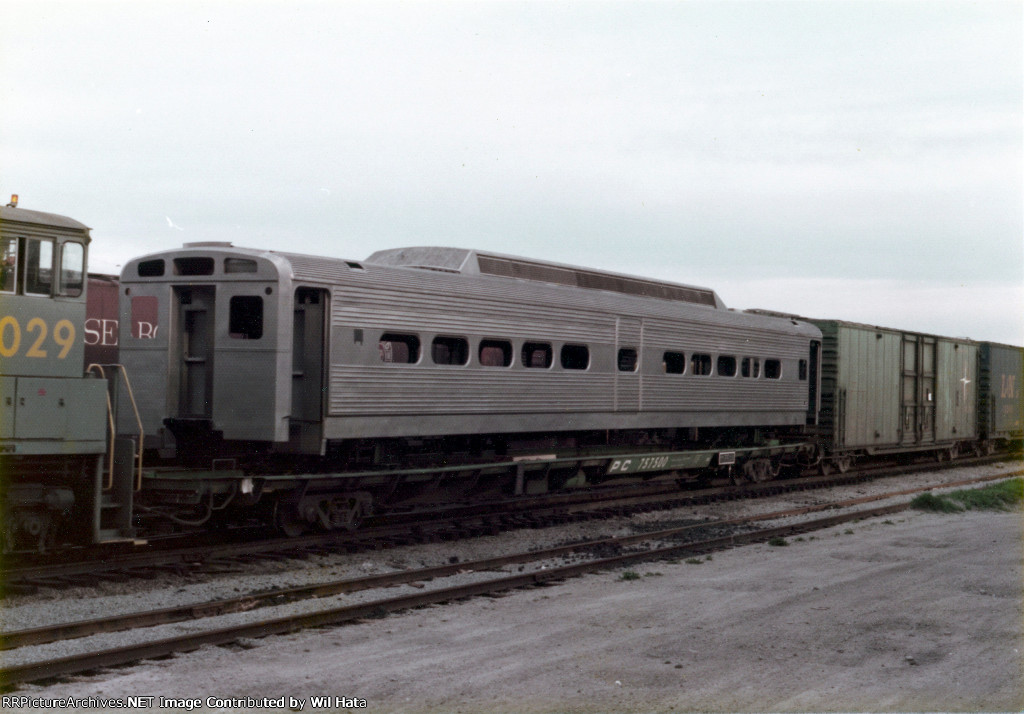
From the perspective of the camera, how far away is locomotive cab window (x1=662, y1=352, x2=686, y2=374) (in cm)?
1845

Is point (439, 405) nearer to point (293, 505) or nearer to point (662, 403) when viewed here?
point (293, 505)

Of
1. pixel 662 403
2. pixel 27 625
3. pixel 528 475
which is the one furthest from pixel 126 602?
pixel 662 403

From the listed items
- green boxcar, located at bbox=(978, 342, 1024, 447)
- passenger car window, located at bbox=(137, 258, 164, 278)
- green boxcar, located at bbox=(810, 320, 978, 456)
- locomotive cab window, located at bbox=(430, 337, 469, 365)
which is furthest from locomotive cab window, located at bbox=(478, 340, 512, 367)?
green boxcar, located at bbox=(978, 342, 1024, 447)

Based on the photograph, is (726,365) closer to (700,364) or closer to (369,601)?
(700,364)

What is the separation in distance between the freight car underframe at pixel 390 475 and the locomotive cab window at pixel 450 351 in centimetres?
123

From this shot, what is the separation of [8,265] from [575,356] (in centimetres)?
893

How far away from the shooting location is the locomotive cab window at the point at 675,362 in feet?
60.5

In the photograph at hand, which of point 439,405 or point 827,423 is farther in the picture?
point 827,423

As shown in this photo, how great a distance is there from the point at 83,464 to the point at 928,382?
2495 centimetres

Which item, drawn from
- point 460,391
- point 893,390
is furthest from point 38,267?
point 893,390

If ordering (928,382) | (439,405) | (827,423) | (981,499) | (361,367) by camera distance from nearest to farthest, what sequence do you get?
1. (361,367)
2. (439,405)
3. (981,499)
4. (827,423)
5. (928,382)

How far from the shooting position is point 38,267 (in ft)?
33.1

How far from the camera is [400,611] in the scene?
374 inches

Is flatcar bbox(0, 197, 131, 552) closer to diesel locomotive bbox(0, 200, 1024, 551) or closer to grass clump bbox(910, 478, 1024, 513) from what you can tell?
diesel locomotive bbox(0, 200, 1024, 551)
